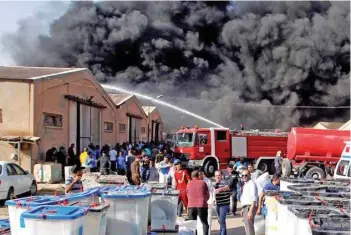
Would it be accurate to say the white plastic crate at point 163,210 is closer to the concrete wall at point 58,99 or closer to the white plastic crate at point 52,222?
the white plastic crate at point 52,222

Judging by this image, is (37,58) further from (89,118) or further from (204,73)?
(89,118)

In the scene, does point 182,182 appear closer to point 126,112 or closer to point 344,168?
point 344,168

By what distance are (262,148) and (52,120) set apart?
11.1 metres

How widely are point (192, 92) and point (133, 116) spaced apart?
3420 centimetres

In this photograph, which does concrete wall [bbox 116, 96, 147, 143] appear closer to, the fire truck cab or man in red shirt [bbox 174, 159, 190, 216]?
the fire truck cab

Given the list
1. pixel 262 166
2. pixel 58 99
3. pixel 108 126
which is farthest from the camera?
pixel 108 126

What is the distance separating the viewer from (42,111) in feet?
62.6

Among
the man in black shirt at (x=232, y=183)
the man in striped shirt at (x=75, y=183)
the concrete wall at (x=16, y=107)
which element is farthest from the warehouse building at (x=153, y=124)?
the man in striped shirt at (x=75, y=183)

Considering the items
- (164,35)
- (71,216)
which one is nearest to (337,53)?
(164,35)

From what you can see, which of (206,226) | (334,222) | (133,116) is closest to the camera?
(334,222)

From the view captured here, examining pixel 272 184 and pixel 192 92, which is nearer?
pixel 272 184

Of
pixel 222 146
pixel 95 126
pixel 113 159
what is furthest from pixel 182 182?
pixel 95 126

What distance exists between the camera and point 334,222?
519 centimetres

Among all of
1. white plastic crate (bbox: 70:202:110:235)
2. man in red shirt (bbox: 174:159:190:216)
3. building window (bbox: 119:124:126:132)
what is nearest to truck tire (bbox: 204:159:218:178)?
building window (bbox: 119:124:126:132)
